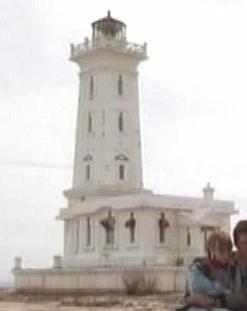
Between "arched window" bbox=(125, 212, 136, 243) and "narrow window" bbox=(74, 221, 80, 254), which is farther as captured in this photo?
"narrow window" bbox=(74, 221, 80, 254)

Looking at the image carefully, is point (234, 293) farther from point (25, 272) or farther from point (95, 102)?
point (95, 102)

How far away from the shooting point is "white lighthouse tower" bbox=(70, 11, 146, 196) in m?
39.9

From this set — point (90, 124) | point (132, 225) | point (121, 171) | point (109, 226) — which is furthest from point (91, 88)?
point (132, 225)

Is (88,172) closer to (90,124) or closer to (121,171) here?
(121,171)

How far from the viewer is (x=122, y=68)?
41.4 meters

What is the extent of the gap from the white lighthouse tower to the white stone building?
0.05 metres

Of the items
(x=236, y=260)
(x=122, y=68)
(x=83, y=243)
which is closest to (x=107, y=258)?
(x=83, y=243)

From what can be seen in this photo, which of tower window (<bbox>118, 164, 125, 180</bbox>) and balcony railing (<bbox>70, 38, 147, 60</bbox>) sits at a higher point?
balcony railing (<bbox>70, 38, 147, 60</bbox>)

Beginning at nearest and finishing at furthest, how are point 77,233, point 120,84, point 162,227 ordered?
point 162,227, point 77,233, point 120,84

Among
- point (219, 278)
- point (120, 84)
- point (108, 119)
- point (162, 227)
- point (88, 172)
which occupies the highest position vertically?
point (120, 84)

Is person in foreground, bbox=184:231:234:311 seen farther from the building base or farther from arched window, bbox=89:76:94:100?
arched window, bbox=89:76:94:100

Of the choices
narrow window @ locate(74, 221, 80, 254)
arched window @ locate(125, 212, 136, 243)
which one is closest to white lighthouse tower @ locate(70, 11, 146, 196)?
narrow window @ locate(74, 221, 80, 254)

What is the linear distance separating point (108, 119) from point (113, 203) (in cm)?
585

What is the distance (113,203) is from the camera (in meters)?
36.3
